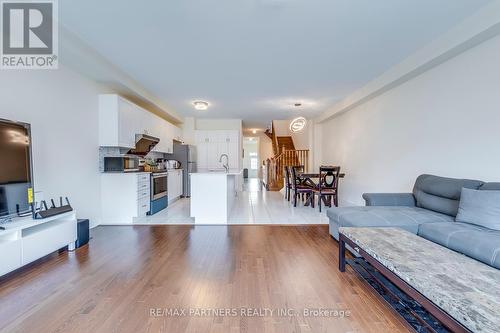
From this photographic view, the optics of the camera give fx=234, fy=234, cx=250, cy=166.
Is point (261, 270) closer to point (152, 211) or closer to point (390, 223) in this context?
point (390, 223)

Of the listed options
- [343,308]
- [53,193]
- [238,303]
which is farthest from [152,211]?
[343,308]

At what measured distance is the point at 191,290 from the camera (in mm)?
1993

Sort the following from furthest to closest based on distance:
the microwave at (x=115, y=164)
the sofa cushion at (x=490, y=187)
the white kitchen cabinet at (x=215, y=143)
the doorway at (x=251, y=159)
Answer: the doorway at (x=251, y=159), the white kitchen cabinet at (x=215, y=143), the microwave at (x=115, y=164), the sofa cushion at (x=490, y=187)

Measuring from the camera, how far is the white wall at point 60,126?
268 cm

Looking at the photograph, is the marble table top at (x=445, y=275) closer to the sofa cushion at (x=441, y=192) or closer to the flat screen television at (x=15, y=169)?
the sofa cushion at (x=441, y=192)

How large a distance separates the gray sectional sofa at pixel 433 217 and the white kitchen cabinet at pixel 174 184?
415cm

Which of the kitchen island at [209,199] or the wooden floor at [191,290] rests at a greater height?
the kitchen island at [209,199]

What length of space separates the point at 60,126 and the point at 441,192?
16.7 feet

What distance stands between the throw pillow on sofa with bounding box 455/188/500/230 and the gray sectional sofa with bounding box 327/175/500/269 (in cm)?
6

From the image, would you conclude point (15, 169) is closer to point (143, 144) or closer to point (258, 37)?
point (143, 144)

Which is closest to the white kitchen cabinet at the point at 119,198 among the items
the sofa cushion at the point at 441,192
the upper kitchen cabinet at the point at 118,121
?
the upper kitchen cabinet at the point at 118,121

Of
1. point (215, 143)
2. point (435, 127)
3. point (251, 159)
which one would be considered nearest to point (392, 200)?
point (435, 127)

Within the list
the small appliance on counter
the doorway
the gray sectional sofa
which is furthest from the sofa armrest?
the doorway

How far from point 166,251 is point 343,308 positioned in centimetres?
205
